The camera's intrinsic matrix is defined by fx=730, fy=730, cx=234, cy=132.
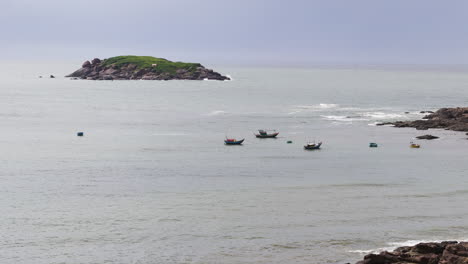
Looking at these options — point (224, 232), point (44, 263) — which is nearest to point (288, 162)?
point (224, 232)

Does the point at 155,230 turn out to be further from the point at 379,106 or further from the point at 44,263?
the point at 379,106

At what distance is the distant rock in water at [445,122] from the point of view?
132262 mm

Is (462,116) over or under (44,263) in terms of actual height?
over

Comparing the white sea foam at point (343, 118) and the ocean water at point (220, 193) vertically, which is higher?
the white sea foam at point (343, 118)

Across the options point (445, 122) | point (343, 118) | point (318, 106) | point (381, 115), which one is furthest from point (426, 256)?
point (318, 106)

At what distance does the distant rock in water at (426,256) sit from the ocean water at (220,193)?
5774 millimetres

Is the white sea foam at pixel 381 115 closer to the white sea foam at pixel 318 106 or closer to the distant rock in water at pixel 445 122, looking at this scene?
the distant rock in water at pixel 445 122

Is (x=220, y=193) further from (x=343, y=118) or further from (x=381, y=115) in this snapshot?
(x=381, y=115)

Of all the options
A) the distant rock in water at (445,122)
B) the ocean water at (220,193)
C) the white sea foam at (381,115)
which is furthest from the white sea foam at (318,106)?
the ocean water at (220,193)

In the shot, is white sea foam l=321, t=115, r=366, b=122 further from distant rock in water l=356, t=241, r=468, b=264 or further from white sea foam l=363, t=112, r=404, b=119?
distant rock in water l=356, t=241, r=468, b=264

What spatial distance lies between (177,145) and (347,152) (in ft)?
85.7

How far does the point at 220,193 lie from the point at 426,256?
31.5 metres

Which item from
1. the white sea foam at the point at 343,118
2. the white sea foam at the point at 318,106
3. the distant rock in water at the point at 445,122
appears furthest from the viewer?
the white sea foam at the point at 318,106

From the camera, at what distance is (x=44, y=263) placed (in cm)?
5509
